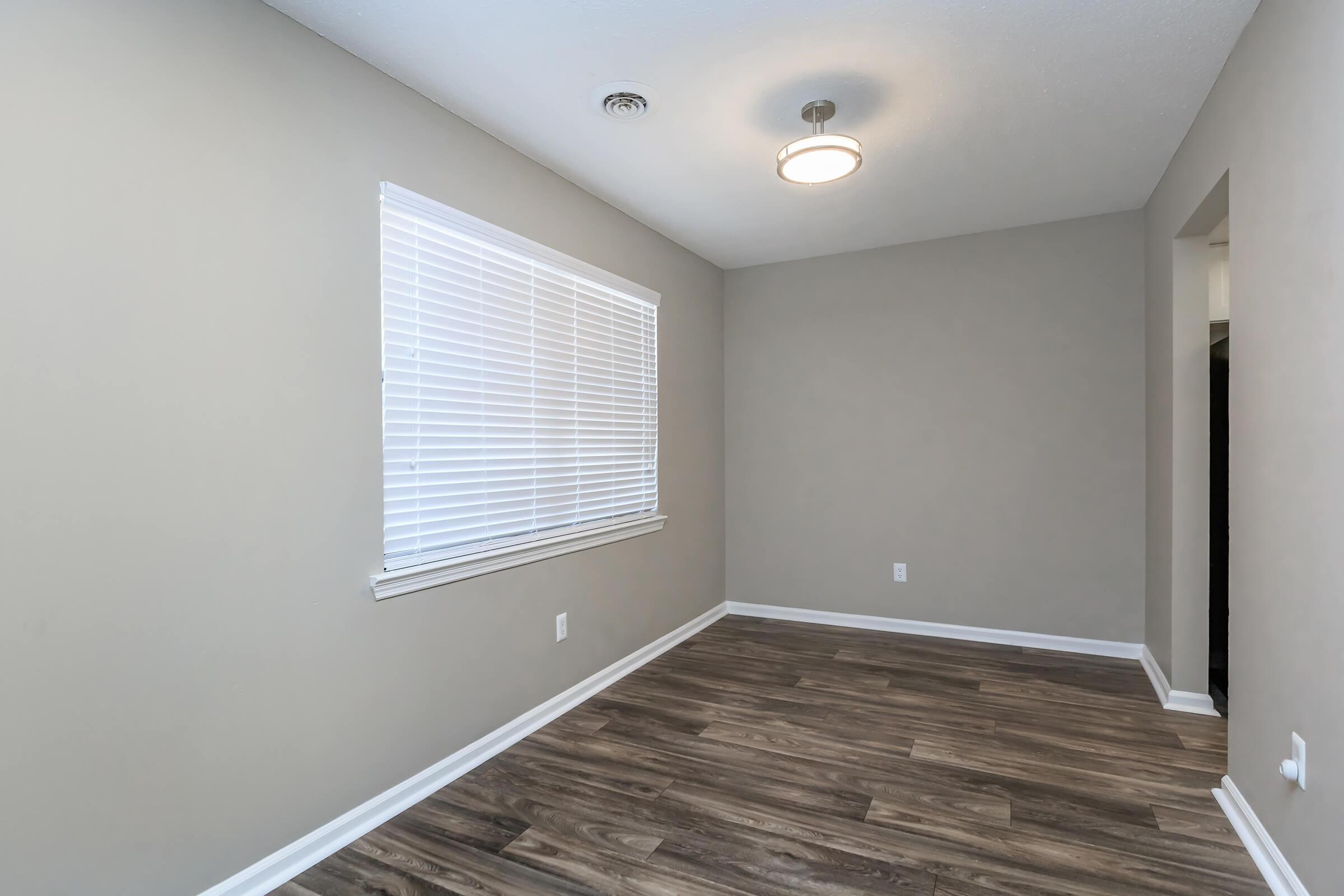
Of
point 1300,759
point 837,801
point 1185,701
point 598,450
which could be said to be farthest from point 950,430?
point 1300,759

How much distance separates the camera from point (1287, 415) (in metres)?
1.82

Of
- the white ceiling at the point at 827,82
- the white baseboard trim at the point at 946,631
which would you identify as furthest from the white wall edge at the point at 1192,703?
the white ceiling at the point at 827,82

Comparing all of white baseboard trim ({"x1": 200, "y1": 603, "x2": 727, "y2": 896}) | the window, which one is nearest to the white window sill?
the window

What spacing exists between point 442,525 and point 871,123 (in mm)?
2286

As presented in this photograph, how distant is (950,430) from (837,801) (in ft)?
A: 8.66

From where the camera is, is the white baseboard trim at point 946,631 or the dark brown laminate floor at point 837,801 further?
the white baseboard trim at point 946,631

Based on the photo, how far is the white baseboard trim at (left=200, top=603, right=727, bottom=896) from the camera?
6.30 ft

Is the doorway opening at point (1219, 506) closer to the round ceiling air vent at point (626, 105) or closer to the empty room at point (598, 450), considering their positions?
the empty room at point (598, 450)

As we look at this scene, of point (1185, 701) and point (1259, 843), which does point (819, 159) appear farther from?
point (1185, 701)

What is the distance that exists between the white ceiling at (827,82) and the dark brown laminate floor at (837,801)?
2480mm

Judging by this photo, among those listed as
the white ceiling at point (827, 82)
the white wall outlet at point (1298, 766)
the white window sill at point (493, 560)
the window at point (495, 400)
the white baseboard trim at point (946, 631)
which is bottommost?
the white baseboard trim at point (946, 631)

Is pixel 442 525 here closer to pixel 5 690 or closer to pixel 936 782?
pixel 5 690

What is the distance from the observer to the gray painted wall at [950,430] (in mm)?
3943

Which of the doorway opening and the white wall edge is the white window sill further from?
the doorway opening
